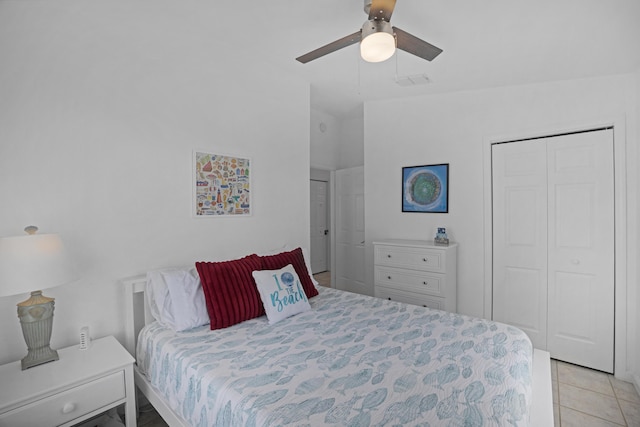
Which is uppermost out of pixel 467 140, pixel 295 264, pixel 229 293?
pixel 467 140

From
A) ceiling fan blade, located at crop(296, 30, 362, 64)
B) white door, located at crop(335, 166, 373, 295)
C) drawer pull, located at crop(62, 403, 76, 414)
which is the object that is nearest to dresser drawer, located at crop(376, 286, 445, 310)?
white door, located at crop(335, 166, 373, 295)

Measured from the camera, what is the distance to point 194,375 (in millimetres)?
1552

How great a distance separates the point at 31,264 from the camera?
1.58m

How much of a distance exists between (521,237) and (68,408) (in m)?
3.62

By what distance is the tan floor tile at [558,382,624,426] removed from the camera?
2.28m

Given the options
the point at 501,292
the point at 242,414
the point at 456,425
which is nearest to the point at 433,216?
the point at 501,292

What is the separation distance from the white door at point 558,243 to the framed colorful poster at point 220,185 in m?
2.46

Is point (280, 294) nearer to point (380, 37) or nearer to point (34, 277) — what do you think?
point (34, 277)

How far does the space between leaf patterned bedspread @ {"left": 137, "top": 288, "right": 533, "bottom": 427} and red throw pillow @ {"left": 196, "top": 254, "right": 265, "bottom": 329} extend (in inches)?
2.8

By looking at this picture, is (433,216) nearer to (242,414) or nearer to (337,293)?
(337,293)

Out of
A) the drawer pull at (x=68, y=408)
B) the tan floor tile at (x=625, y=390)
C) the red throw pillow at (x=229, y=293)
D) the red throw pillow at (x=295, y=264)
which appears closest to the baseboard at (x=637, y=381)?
the tan floor tile at (x=625, y=390)

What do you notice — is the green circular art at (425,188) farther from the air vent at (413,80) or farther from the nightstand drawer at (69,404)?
→ the nightstand drawer at (69,404)

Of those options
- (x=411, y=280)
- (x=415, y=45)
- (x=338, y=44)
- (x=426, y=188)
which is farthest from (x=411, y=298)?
(x=338, y=44)

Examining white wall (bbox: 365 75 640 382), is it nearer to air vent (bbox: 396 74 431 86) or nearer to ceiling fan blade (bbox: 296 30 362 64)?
air vent (bbox: 396 74 431 86)
